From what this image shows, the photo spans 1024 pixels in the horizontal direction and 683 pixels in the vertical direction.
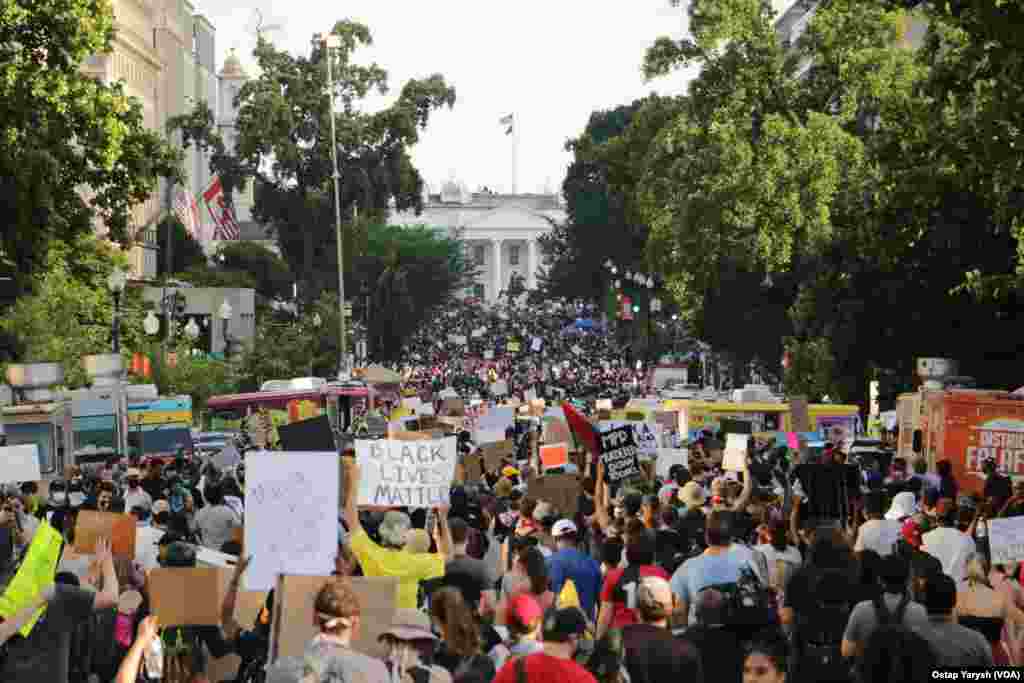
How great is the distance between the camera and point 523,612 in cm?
888

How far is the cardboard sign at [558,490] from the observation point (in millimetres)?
17578

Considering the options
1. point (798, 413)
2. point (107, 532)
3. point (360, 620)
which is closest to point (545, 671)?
Result: point (360, 620)

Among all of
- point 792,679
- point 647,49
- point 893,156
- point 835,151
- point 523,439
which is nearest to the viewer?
point 792,679

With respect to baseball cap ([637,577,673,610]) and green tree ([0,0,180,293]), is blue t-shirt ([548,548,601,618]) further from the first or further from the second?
green tree ([0,0,180,293])

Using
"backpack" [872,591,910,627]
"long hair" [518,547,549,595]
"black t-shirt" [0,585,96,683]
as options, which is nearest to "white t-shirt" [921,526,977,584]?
"backpack" [872,591,910,627]

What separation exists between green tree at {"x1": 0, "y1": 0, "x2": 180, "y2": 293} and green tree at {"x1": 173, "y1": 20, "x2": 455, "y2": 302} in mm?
43281

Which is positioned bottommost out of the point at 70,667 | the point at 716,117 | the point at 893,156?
the point at 70,667

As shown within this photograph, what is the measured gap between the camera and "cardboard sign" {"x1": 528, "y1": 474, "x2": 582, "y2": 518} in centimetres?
1758

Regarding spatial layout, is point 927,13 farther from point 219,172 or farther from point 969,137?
point 219,172

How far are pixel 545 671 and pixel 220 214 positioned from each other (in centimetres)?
6728

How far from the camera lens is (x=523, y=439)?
4153 cm

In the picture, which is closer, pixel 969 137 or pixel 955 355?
pixel 969 137

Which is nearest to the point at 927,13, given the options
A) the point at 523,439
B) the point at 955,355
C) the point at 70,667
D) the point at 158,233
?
the point at 70,667

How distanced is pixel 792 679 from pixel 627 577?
2.62m
